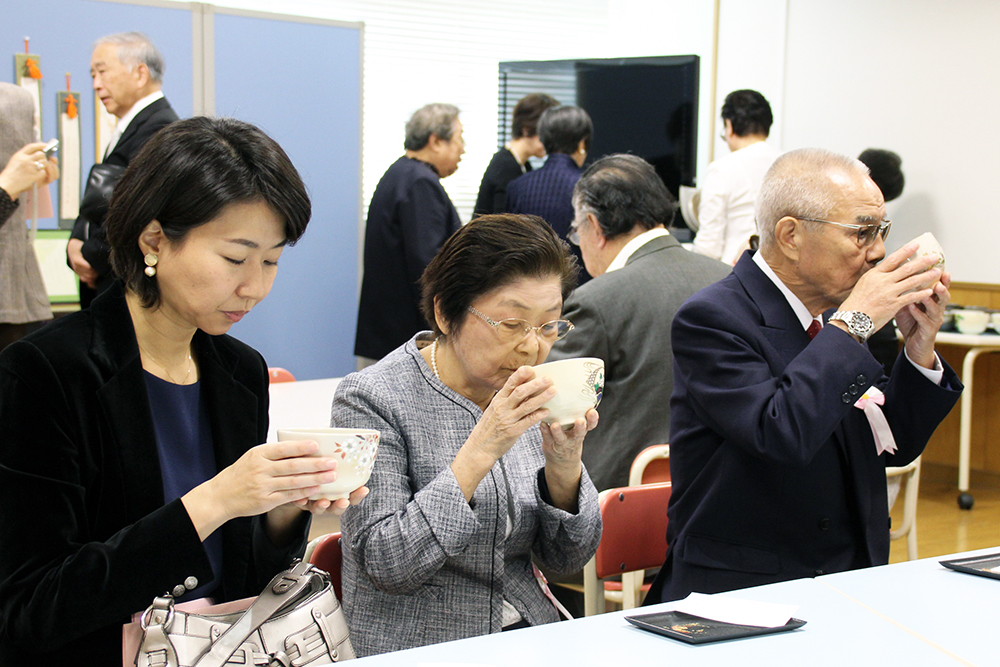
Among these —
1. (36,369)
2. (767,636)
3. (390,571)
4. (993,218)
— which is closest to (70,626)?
(36,369)

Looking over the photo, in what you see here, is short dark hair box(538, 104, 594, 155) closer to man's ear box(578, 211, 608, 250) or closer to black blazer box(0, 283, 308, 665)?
man's ear box(578, 211, 608, 250)

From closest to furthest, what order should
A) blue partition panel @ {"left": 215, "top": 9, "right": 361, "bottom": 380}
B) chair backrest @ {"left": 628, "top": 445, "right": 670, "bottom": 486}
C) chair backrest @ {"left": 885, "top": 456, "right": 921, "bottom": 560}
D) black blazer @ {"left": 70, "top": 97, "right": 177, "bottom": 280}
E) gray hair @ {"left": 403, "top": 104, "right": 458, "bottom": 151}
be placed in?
chair backrest @ {"left": 628, "top": 445, "right": 670, "bottom": 486} → chair backrest @ {"left": 885, "top": 456, "right": 921, "bottom": 560} → black blazer @ {"left": 70, "top": 97, "right": 177, "bottom": 280} → blue partition panel @ {"left": 215, "top": 9, "right": 361, "bottom": 380} → gray hair @ {"left": 403, "top": 104, "right": 458, "bottom": 151}

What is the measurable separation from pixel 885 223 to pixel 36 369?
1.52m

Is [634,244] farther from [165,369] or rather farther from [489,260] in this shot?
[165,369]

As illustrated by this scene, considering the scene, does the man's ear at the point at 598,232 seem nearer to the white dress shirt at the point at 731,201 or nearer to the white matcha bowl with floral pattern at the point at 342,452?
the white matcha bowl with floral pattern at the point at 342,452

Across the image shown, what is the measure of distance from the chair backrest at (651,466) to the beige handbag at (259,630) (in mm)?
1000

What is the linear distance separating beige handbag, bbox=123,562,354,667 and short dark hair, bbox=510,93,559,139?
404 centimetres

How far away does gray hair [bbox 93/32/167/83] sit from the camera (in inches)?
133

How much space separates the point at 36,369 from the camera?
48.8 inches

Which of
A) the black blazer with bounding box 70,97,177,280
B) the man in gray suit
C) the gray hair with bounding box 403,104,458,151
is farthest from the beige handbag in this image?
the gray hair with bounding box 403,104,458,151

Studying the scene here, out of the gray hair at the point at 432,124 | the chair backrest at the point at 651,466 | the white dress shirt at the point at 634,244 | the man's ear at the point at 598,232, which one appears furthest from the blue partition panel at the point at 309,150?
the chair backrest at the point at 651,466

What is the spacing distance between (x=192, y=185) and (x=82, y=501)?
17.3 inches

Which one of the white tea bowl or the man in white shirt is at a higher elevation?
the man in white shirt

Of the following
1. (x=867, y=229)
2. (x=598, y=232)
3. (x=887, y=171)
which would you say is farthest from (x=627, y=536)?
(x=887, y=171)
